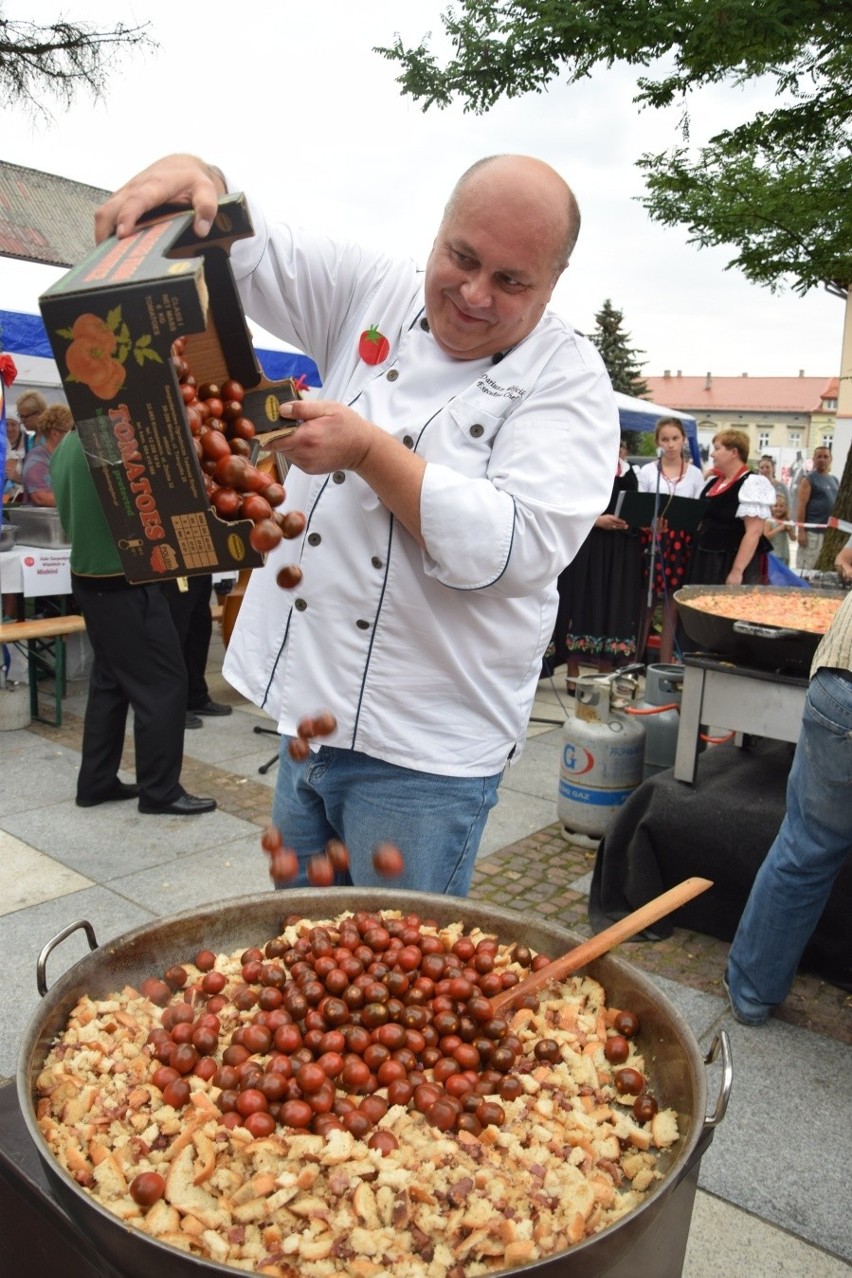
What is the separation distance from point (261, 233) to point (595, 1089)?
166 cm

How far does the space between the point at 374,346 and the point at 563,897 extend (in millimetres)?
2962

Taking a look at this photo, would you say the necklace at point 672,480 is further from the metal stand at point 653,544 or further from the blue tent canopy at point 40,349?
the blue tent canopy at point 40,349

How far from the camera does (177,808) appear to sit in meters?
5.03

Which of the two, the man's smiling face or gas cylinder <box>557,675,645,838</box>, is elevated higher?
the man's smiling face

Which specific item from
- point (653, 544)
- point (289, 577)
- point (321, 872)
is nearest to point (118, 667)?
point (321, 872)

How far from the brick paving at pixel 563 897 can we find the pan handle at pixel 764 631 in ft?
4.21

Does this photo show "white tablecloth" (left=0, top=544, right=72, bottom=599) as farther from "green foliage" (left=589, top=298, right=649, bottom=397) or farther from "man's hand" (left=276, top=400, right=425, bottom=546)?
"green foliage" (left=589, top=298, right=649, bottom=397)

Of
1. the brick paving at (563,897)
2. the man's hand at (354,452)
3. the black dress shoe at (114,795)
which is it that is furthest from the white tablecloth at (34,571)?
the man's hand at (354,452)

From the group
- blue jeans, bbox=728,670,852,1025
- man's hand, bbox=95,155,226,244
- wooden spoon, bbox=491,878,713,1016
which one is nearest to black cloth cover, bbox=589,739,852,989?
blue jeans, bbox=728,670,852,1025

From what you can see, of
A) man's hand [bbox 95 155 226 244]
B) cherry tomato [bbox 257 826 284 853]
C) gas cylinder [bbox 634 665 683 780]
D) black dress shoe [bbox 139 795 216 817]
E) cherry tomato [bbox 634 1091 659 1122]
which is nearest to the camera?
cherry tomato [bbox 634 1091 659 1122]

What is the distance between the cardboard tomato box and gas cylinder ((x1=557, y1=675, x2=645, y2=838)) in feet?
10.7

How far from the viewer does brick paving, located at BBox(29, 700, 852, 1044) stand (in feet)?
11.3

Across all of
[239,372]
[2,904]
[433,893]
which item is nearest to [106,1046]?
[433,893]

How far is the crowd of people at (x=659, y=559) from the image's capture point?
7.59 m
